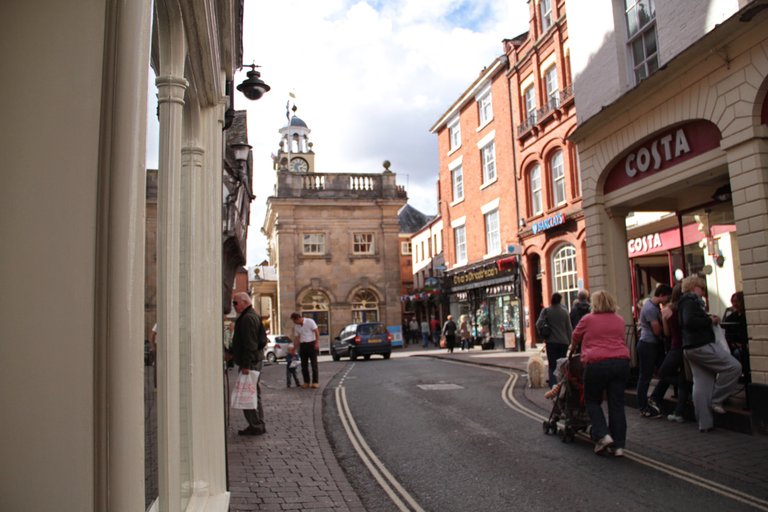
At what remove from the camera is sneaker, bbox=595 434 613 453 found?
642 cm

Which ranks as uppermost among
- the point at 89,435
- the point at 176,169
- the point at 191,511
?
the point at 176,169

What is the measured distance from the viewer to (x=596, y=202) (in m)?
11.3

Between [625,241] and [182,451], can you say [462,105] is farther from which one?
[182,451]

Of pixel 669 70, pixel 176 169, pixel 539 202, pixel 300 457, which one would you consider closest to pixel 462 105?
pixel 539 202

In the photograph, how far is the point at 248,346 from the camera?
26.2 feet

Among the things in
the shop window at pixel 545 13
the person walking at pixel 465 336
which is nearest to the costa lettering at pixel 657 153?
the shop window at pixel 545 13

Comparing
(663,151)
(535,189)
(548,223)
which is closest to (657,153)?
(663,151)

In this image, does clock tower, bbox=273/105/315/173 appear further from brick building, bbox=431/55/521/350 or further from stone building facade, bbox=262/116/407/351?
brick building, bbox=431/55/521/350

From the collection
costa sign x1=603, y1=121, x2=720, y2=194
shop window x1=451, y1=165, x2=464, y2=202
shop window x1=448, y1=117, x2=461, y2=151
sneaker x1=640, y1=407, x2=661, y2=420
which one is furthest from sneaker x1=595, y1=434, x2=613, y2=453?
shop window x1=448, y1=117, x2=461, y2=151

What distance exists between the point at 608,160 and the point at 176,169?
30.4ft

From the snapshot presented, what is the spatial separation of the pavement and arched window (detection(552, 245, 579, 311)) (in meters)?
12.0

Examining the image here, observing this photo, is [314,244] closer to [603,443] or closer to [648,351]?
[648,351]

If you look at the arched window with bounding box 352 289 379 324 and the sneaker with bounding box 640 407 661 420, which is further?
the arched window with bounding box 352 289 379 324

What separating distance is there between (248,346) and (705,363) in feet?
19.1
